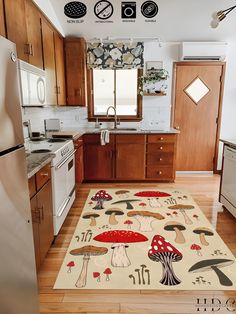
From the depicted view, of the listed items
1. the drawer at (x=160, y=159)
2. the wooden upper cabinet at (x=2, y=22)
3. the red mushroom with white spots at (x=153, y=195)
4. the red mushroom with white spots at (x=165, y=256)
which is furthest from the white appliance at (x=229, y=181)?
the wooden upper cabinet at (x=2, y=22)

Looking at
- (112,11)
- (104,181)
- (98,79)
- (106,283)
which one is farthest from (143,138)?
(106,283)

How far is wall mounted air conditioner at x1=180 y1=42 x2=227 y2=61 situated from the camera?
4.05 m

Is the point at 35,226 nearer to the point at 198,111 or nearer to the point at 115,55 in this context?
the point at 115,55

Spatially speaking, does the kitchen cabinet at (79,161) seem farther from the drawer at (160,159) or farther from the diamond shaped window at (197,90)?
the diamond shaped window at (197,90)

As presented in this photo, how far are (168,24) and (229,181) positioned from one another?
258 cm

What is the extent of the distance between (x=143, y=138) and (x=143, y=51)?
5.21 feet

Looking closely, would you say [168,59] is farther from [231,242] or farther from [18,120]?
[18,120]

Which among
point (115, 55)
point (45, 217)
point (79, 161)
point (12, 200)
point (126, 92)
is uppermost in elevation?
point (115, 55)

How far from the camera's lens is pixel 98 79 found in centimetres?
Answer: 435

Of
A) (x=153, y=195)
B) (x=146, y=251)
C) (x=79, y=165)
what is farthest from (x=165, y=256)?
(x=79, y=165)

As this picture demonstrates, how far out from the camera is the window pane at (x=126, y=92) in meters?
4.33

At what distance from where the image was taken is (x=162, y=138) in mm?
3846

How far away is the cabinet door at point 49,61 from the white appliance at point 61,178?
2.46 feet

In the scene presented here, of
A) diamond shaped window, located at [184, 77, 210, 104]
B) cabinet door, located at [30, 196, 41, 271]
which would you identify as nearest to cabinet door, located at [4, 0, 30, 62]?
cabinet door, located at [30, 196, 41, 271]
